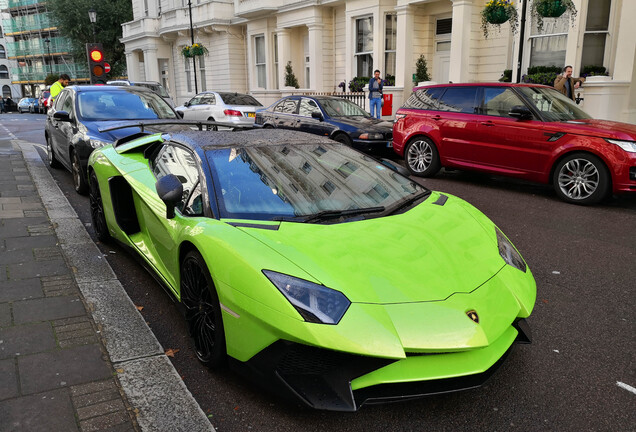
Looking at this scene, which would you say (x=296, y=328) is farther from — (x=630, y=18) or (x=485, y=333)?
(x=630, y=18)

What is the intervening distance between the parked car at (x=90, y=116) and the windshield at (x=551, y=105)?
5.96 meters

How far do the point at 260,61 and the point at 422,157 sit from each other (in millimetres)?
18565

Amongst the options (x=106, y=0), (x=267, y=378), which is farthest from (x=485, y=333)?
(x=106, y=0)

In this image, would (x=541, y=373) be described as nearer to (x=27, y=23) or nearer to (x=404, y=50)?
(x=404, y=50)

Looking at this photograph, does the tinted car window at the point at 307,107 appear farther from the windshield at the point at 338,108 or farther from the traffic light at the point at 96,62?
the traffic light at the point at 96,62

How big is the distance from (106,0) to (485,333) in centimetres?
4458

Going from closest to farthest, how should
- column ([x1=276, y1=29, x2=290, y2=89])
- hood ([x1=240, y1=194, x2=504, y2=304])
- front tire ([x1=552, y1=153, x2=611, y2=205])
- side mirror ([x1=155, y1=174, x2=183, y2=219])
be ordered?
hood ([x1=240, y1=194, x2=504, y2=304])
side mirror ([x1=155, y1=174, x2=183, y2=219])
front tire ([x1=552, y1=153, x2=611, y2=205])
column ([x1=276, y1=29, x2=290, y2=89])

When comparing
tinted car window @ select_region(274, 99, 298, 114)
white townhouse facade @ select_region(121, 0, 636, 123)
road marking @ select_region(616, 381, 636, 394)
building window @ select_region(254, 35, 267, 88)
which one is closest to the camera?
road marking @ select_region(616, 381, 636, 394)

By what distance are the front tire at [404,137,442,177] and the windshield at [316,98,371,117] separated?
2876 mm

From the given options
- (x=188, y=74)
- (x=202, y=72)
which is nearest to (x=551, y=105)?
(x=202, y=72)

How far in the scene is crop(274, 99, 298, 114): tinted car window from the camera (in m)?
12.7

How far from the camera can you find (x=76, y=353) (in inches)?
118

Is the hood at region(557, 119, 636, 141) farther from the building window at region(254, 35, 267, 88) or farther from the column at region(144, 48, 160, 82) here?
the column at region(144, 48, 160, 82)

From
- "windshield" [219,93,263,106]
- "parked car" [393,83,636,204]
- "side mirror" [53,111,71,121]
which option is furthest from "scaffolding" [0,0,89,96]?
"parked car" [393,83,636,204]
